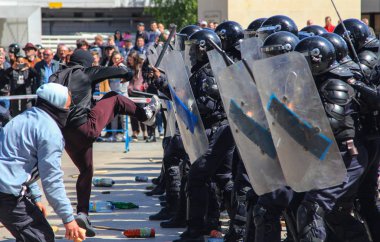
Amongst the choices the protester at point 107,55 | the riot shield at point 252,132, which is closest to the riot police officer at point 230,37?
the riot shield at point 252,132

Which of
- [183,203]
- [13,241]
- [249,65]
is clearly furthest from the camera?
[183,203]

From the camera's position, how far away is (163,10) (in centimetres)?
3959

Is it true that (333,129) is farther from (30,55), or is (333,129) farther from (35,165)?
(30,55)

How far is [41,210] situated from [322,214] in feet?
6.49

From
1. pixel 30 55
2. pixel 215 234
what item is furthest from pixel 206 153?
pixel 30 55

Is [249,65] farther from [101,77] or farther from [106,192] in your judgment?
[106,192]

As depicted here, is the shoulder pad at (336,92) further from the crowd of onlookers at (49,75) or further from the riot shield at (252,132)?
the crowd of onlookers at (49,75)

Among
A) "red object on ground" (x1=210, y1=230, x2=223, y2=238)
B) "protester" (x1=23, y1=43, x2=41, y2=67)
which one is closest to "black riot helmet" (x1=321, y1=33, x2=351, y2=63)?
"red object on ground" (x1=210, y1=230, x2=223, y2=238)

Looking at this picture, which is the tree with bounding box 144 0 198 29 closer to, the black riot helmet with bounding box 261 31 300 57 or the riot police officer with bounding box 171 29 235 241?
the riot police officer with bounding box 171 29 235 241

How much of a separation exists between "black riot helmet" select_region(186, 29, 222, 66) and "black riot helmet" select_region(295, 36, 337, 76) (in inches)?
77.7

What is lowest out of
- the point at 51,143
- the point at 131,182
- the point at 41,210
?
the point at 131,182

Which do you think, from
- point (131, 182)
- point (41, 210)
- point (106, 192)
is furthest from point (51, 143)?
point (131, 182)

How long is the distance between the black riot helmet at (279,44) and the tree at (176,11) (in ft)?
98.7

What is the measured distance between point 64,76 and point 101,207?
2178 millimetres
